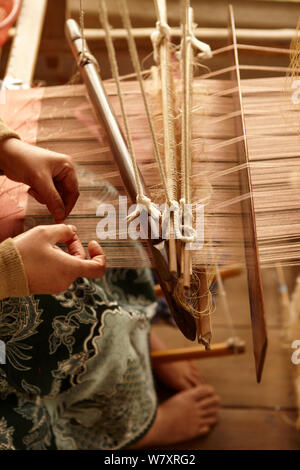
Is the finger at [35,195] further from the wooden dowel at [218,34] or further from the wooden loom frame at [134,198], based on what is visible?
the wooden dowel at [218,34]

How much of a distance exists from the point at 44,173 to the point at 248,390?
90 cm

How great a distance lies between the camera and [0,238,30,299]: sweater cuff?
609 millimetres

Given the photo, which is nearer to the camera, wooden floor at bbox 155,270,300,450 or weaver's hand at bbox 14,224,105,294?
weaver's hand at bbox 14,224,105,294

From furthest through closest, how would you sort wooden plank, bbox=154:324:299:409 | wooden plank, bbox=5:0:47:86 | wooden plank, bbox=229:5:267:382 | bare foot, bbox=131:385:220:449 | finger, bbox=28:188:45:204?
wooden plank, bbox=154:324:299:409, bare foot, bbox=131:385:220:449, wooden plank, bbox=5:0:47:86, finger, bbox=28:188:45:204, wooden plank, bbox=229:5:267:382

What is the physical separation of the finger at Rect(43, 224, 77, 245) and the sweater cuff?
2.0 inches

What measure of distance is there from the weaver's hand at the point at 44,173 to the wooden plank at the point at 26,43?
36 centimetres

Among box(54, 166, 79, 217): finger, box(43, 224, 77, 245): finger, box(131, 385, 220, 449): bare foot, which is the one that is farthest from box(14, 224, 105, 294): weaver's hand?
box(131, 385, 220, 449): bare foot

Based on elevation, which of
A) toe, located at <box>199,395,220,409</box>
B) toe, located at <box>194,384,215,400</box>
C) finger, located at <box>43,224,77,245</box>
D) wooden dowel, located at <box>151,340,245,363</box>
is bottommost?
toe, located at <box>199,395,220,409</box>

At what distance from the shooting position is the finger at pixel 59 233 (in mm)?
637

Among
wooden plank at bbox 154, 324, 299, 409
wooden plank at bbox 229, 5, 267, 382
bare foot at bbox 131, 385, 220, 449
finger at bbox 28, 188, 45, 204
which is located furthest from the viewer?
wooden plank at bbox 154, 324, 299, 409

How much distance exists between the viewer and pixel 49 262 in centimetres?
62

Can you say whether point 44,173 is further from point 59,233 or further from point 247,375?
point 247,375

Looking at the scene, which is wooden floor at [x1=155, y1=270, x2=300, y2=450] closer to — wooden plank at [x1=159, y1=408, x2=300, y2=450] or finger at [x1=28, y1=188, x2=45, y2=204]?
wooden plank at [x1=159, y1=408, x2=300, y2=450]

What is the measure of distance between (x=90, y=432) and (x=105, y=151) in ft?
2.08
